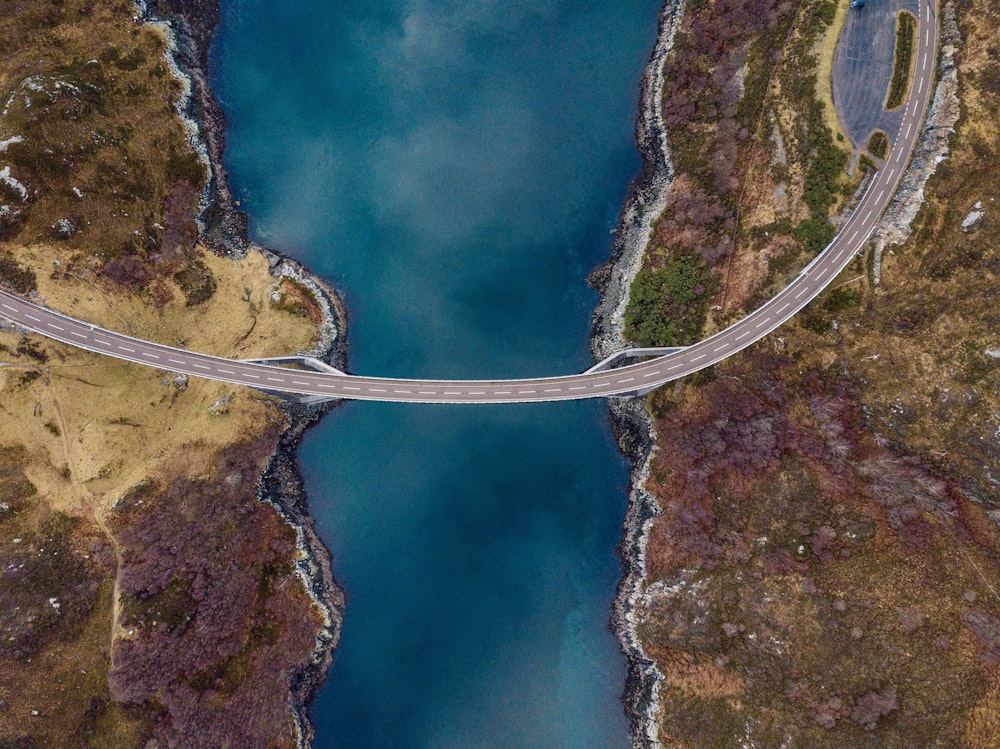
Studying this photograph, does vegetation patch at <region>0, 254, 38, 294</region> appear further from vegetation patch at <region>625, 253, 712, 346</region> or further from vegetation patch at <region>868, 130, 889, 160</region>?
vegetation patch at <region>868, 130, 889, 160</region>

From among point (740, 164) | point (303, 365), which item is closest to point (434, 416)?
point (303, 365)

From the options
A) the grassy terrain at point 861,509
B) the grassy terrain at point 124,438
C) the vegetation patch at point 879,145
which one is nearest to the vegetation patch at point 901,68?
the vegetation patch at point 879,145

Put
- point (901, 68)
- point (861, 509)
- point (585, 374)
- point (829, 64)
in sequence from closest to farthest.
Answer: point (861, 509), point (901, 68), point (829, 64), point (585, 374)

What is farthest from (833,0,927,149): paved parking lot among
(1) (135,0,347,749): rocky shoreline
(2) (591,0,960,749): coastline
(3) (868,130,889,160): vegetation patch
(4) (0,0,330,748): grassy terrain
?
(4) (0,0,330,748): grassy terrain

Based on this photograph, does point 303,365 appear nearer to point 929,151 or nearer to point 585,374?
point 585,374

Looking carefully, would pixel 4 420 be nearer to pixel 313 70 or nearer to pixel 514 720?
pixel 313 70

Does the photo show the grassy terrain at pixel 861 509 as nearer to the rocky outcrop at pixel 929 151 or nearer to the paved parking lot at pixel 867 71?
the rocky outcrop at pixel 929 151
